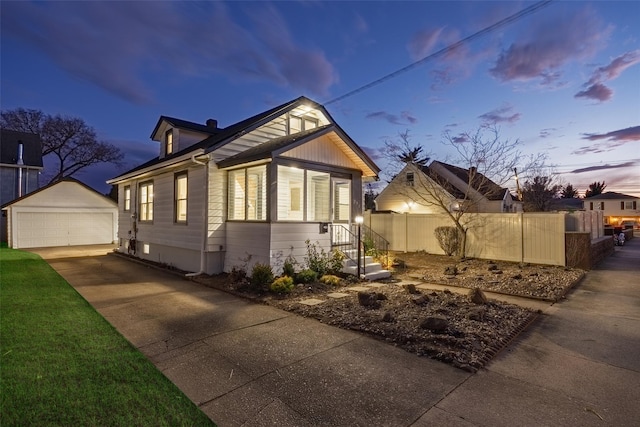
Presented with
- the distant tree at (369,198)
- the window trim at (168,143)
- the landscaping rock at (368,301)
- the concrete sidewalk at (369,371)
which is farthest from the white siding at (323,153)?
the distant tree at (369,198)

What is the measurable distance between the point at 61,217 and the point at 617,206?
71.0m

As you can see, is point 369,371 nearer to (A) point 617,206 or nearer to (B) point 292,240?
(B) point 292,240

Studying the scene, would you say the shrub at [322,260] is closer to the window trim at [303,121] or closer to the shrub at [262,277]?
the shrub at [262,277]

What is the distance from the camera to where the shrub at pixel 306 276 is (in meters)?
8.05

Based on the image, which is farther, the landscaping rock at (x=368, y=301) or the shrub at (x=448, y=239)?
the shrub at (x=448, y=239)

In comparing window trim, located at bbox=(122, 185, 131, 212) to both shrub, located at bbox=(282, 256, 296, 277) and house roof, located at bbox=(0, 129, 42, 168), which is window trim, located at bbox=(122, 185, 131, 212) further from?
house roof, located at bbox=(0, 129, 42, 168)

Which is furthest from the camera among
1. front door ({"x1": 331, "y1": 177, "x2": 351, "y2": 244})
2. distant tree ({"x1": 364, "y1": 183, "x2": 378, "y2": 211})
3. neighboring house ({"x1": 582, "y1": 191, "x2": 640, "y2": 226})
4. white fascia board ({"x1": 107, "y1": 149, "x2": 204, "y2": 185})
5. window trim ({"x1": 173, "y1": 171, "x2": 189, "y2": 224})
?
neighboring house ({"x1": 582, "y1": 191, "x2": 640, "y2": 226})


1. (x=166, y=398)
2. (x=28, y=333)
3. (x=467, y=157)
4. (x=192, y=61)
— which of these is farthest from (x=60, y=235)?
(x=467, y=157)

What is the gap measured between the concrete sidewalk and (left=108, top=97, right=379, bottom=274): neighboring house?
2.91 metres

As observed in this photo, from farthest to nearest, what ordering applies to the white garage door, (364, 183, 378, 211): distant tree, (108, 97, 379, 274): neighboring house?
(364, 183, 378, 211): distant tree < the white garage door < (108, 97, 379, 274): neighboring house

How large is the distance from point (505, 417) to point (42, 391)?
4.18 meters

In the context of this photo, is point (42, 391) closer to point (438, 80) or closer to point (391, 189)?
point (438, 80)

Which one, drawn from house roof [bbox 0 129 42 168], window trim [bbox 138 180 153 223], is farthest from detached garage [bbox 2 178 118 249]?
window trim [bbox 138 180 153 223]

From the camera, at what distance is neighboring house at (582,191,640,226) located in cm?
4997
